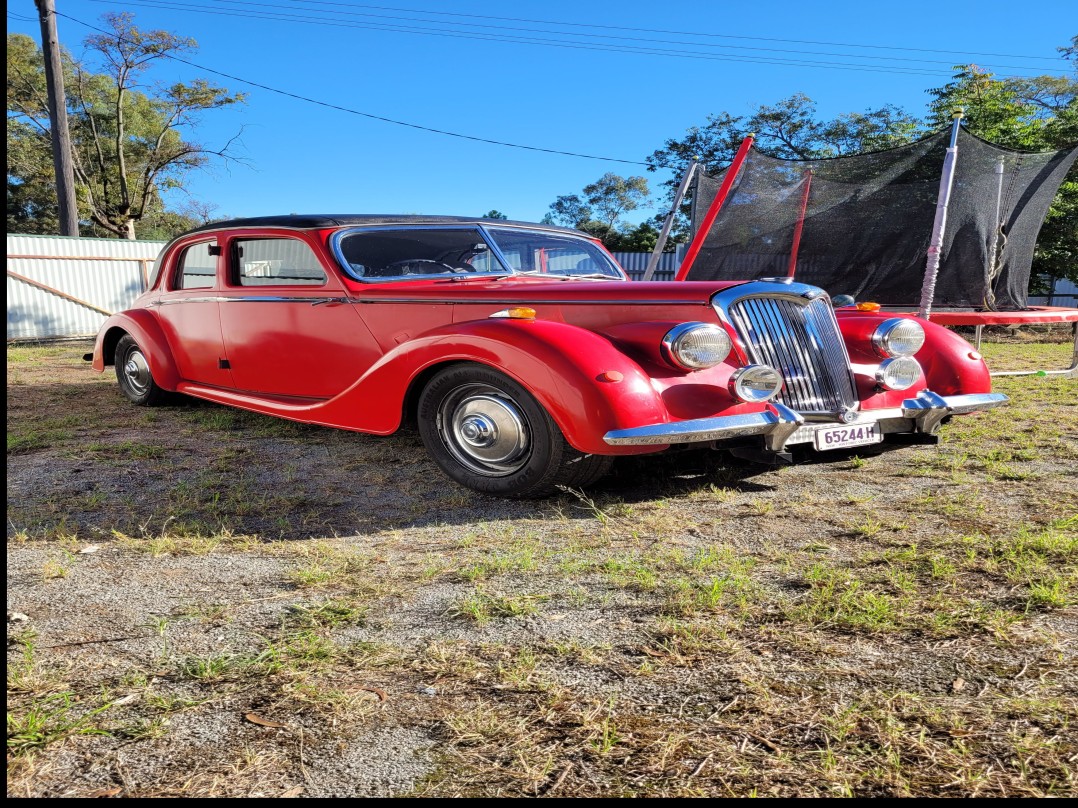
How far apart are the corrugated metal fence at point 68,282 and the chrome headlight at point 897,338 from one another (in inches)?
553

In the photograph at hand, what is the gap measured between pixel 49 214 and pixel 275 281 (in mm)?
36487

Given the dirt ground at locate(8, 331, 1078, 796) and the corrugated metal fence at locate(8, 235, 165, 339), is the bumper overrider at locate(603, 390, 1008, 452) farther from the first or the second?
the corrugated metal fence at locate(8, 235, 165, 339)

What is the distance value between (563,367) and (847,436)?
56.0 inches

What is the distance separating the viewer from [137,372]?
19.9ft

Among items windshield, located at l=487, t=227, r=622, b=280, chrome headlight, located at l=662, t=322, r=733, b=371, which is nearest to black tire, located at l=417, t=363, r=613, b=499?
chrome headlight, located at l=662, t=322, r=733, b=371

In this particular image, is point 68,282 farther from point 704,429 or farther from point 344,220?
point 704,429

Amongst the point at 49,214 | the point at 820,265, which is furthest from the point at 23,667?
the point at 49,214

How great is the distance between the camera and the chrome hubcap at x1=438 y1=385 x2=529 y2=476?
11.6ft

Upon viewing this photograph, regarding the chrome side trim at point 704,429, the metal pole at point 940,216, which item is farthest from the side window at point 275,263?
the metal pole at point 940,216

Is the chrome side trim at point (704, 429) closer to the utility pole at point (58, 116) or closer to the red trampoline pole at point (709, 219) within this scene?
the red trampoline pole at point (709, 219)

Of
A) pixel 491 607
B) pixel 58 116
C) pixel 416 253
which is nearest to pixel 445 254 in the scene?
pixel 416 253

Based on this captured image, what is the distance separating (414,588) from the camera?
99.1 inches

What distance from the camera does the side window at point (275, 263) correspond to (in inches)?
180

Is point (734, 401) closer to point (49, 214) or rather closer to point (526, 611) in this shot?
point (526, 611)
